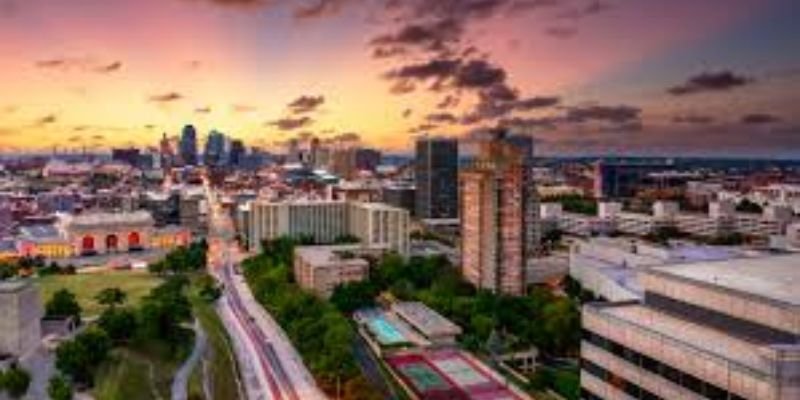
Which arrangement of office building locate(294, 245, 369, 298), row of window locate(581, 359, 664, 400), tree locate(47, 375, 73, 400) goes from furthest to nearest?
office building locate(294, 245, 369, 298), tree locate(47, 375, 73, 400), row of window locate(581, 359, 664, 400)

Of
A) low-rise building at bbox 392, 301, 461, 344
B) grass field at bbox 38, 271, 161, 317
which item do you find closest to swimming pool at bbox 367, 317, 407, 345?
low-rise building at bbox 392, 301, 461, 344

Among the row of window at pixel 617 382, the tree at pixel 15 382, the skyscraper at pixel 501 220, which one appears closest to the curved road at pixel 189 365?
the tree at pixel 15 382

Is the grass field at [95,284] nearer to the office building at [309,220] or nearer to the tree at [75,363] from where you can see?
the tree at [75,363]

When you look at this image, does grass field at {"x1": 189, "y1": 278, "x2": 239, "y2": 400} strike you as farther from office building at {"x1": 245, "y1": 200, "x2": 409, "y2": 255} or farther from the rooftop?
office building at {"x1": 245, "y1": 200, "x2": 409, "y2": 255}

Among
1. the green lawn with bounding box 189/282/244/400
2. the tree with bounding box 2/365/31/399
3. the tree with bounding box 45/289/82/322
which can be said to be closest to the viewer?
the tree with bounding box 2/365/31/399

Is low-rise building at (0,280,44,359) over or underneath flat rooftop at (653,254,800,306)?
underneath

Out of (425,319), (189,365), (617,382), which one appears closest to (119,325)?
(189,365)

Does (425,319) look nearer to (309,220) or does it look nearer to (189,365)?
(189,365)
